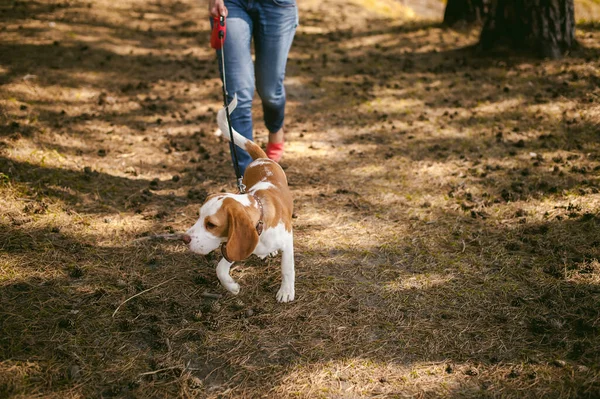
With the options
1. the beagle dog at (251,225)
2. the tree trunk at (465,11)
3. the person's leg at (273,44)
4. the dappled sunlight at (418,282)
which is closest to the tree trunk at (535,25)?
the tree trunk at (465,11)

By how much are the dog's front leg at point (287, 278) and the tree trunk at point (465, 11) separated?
771 centimetres

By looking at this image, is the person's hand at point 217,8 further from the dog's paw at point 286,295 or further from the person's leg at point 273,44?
the dog's paw at point 286,295

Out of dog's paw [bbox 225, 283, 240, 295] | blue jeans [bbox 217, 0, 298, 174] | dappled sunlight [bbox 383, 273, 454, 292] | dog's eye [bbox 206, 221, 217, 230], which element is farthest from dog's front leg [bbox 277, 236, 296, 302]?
blue jeans [bbox 217, 0, 298, 174]

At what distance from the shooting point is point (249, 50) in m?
4.28

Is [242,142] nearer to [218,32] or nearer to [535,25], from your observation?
[218,32]

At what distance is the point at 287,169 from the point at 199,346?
2.73 meters

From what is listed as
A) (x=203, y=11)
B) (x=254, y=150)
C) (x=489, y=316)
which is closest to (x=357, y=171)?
(x=254, y=150)

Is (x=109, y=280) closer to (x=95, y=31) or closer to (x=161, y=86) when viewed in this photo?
(x=161, y=86)

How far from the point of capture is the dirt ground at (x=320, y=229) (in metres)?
2.94

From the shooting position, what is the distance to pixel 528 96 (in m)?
6.69

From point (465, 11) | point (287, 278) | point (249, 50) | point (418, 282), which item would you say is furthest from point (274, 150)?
point (465, 11)

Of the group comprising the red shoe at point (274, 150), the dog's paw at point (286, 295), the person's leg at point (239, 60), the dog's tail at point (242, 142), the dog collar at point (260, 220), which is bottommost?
the dog's paw at point (286, 295)

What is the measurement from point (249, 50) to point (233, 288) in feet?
7.39

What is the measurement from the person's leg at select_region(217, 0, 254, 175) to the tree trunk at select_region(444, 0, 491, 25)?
6.47 m
